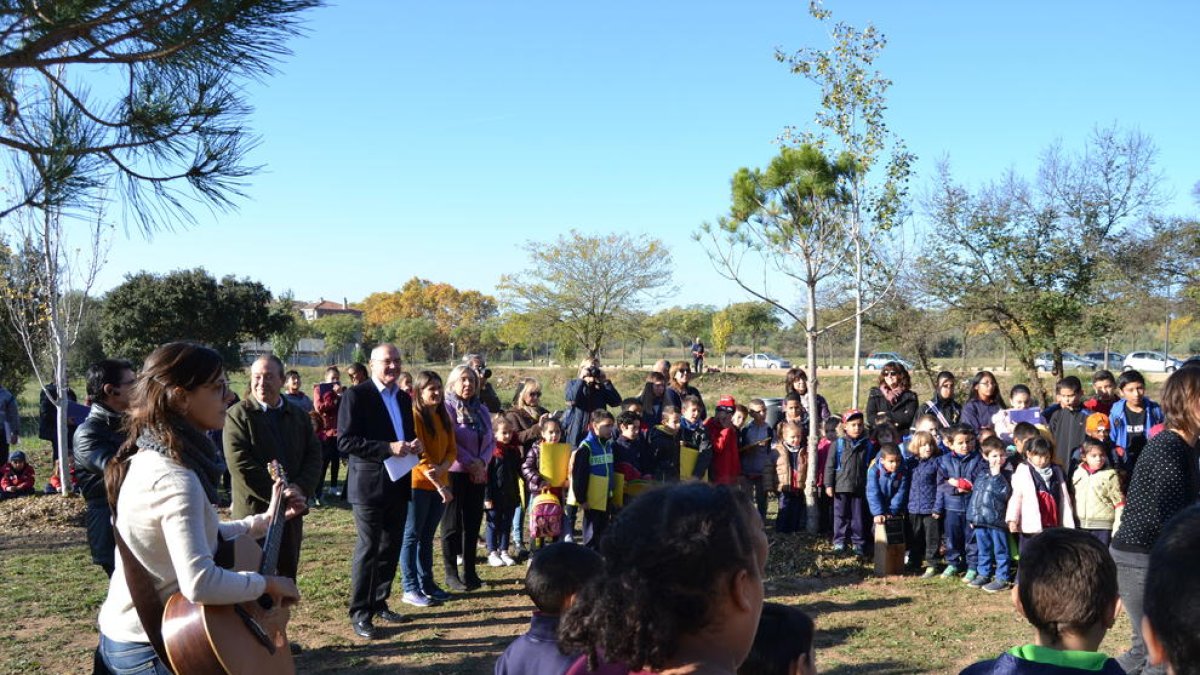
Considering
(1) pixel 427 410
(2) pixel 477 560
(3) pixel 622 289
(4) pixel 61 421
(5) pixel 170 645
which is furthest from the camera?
(3) pixel 622 289

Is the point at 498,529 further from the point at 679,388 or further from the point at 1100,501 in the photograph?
the point at 1100,501

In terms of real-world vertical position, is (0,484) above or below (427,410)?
below

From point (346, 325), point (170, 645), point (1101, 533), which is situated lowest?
point (1101, 533)

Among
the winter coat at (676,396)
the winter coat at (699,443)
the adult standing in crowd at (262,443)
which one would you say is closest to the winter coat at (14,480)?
the adult standing in crowd at (262,443)

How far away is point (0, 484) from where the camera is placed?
1124 cm

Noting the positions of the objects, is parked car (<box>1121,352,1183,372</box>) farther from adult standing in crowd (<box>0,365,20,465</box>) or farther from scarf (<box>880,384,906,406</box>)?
adult standing in crowd (<box>0,365,20,465</box>)

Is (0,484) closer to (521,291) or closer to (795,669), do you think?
(795,669)

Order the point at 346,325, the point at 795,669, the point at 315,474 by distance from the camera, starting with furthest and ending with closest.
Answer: the point at 346,325 < the point at 315,474 < the point at 795,669

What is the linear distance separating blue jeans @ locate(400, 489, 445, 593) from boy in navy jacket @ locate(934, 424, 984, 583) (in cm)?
438

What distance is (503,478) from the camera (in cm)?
831

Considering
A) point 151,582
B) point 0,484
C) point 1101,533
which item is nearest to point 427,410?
point 151,582

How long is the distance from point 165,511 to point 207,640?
41cm

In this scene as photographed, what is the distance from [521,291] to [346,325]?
2859cm

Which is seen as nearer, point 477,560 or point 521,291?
point 477,560
